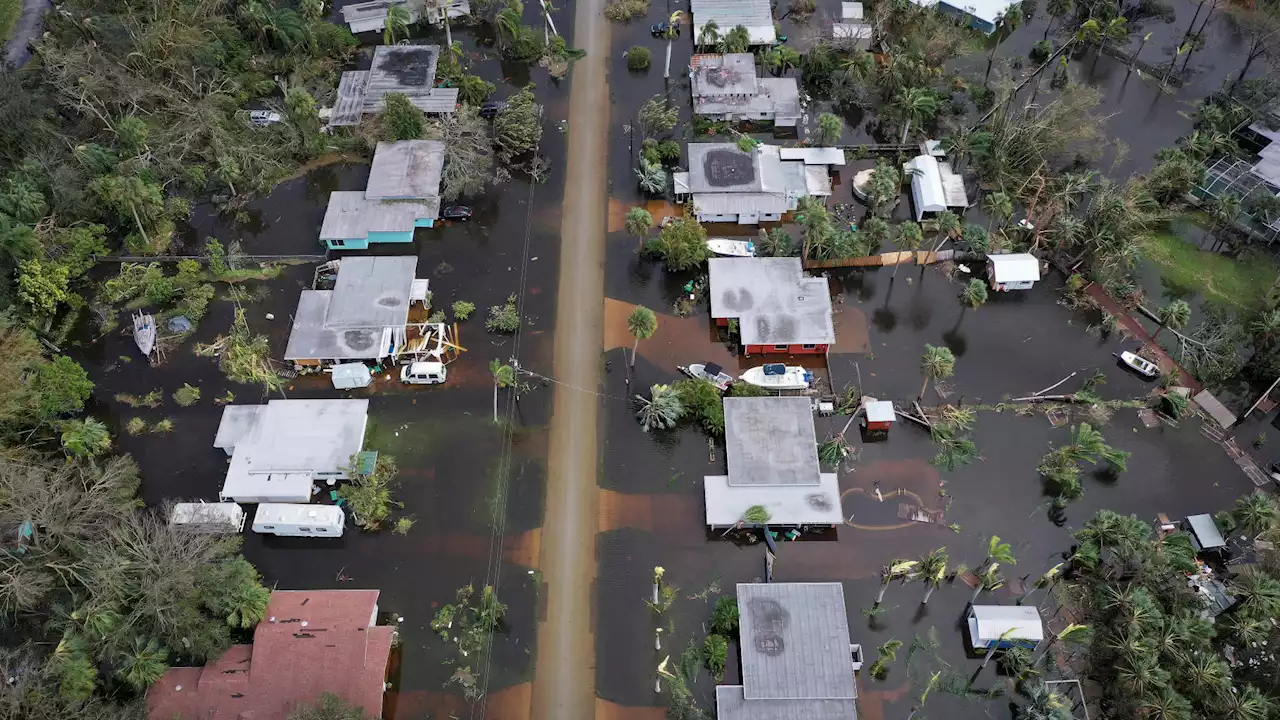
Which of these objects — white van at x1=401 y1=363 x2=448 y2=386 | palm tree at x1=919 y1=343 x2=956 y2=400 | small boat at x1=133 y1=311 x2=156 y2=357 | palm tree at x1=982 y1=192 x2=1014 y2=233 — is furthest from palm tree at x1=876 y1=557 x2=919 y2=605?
small boat at x1=133 y1=311 x2=156 y2=357

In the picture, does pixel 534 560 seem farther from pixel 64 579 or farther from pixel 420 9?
pixel 420 9

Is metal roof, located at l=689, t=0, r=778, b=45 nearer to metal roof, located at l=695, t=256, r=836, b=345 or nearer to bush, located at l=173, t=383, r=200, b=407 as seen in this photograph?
metal roof, located at l=695, t=256, r=836, b=345

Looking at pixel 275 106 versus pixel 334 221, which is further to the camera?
pixel 275 106

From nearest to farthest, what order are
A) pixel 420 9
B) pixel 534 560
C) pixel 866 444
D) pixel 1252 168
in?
pixel 534 560 < pixel 866 444 < pixel 1252 168 < pixel 420 9

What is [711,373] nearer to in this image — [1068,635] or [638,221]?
[638,221]

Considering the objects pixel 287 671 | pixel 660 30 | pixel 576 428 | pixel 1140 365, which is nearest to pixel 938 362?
pixel 1140 365

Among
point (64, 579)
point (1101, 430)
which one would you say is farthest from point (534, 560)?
point (1101, 430)
